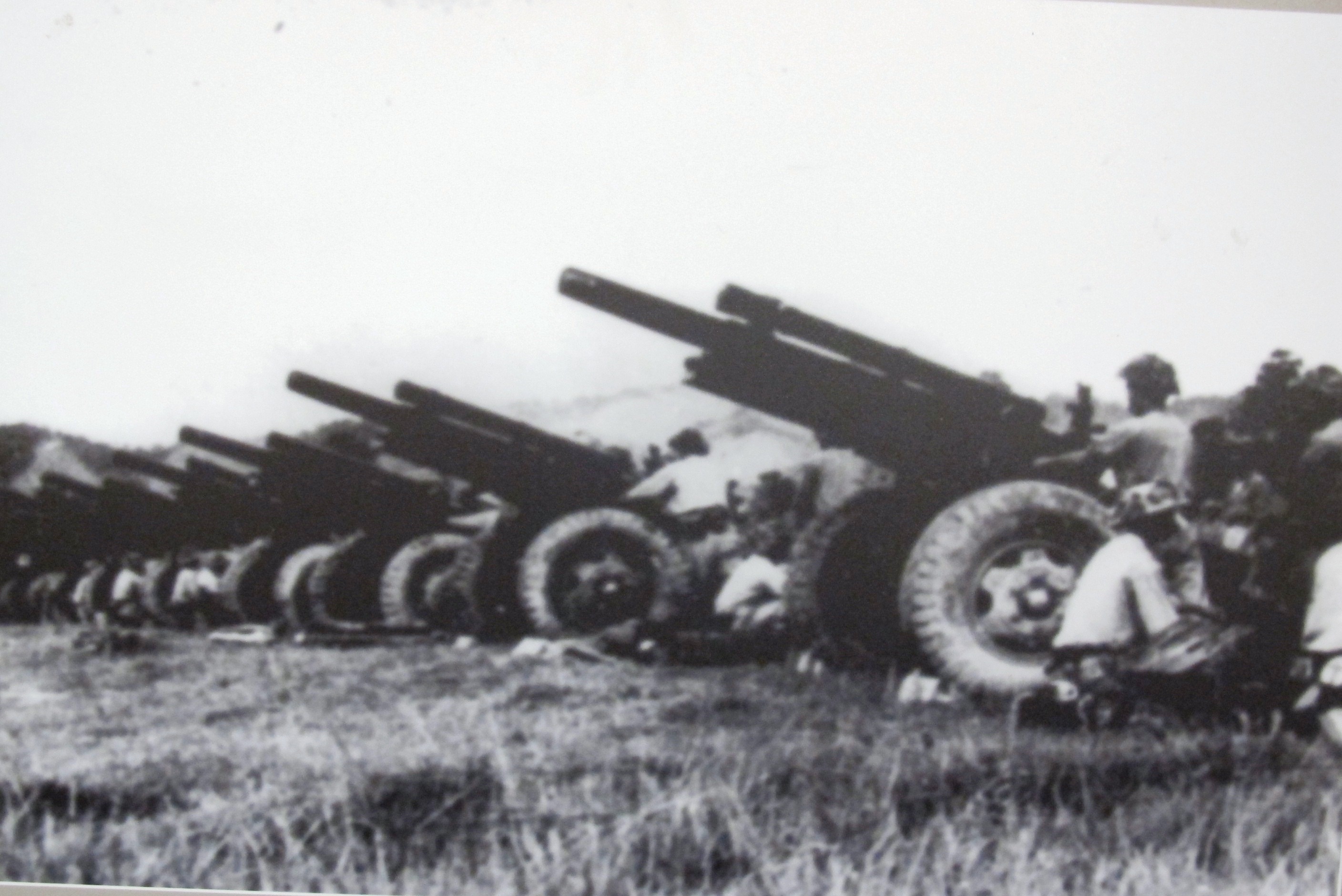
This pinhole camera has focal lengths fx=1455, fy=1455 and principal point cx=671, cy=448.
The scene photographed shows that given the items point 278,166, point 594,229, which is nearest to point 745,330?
point 594,229

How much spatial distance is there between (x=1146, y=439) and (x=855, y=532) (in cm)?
59

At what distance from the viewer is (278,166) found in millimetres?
2973

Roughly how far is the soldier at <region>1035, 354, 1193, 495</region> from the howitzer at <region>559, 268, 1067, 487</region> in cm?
8

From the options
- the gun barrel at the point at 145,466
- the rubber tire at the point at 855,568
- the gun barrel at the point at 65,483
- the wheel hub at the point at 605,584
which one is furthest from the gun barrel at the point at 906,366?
the gun barrel at the point at 65,483

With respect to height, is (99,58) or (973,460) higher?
(99,58)

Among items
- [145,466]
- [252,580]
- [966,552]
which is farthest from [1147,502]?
[145,466]

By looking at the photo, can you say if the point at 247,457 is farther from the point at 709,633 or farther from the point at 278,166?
the point at 709,633

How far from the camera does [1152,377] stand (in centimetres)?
284

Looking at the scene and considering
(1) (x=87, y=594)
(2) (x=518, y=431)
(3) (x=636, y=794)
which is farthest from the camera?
(1) (x=87, y=594)

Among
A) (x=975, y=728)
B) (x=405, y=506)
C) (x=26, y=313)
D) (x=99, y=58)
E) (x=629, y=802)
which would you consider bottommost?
(x=629, y=802)

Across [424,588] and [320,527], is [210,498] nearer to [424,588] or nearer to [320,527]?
[320,527]

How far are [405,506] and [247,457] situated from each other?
1.10 ft

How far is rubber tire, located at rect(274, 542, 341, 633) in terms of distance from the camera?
2957 millimetres

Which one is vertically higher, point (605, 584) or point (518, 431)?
point (518, 431)
